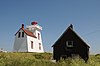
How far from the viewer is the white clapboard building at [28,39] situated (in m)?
51.8

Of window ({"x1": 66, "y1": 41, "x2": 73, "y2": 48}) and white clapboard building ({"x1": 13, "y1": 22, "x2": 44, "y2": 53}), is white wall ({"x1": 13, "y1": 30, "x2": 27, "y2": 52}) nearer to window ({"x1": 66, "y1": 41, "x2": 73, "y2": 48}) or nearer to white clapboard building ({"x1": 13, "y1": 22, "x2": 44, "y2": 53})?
white clapboard building ({"x1": 13, "y1": 22, "x2": 44, "y2": 53})

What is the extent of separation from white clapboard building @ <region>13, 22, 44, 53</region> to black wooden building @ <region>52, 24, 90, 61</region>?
13871mm

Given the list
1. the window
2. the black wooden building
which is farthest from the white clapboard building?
the window

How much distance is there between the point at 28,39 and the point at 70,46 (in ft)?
53.7

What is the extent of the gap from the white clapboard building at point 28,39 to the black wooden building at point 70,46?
546 inches

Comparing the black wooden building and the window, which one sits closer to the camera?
the black wooden building

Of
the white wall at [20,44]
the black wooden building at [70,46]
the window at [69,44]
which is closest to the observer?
the black wooden building at [70,46]

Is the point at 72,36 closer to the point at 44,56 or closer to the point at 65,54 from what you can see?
the point at 65,54

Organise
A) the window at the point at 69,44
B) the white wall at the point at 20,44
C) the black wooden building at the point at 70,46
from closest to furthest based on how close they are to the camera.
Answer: the black wooden building at the point at 70,46 → the window at the point at 69,44 → the white wall at the point at 20,44

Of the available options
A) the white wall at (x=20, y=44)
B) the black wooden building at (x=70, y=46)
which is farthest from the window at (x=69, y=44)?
the white wall at (x=20, y=44)

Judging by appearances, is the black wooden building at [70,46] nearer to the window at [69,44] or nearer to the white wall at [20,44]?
the window at [69,44]

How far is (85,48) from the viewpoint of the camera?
125 ft

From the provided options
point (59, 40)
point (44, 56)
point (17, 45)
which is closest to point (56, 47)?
point (59, 40)

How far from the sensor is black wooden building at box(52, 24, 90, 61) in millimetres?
38031
